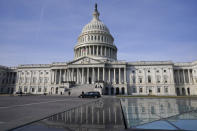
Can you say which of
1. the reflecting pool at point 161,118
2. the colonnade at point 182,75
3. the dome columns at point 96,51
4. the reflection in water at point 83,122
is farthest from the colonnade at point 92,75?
the reflection in water at point 83,122

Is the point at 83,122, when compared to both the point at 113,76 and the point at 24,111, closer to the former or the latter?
the point at 24,111

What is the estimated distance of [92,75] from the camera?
72.0 metres

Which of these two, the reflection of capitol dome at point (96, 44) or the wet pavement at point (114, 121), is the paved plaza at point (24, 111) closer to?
the wet pavement at point (114, 121)

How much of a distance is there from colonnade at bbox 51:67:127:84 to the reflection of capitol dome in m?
12.3

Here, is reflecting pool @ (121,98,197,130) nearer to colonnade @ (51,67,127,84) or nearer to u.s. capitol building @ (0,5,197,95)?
u.s. capitol building @ (0,5,197,95)

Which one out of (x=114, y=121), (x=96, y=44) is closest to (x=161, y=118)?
(x=114, y=121)

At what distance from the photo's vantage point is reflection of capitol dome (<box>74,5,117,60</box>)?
3371 inches

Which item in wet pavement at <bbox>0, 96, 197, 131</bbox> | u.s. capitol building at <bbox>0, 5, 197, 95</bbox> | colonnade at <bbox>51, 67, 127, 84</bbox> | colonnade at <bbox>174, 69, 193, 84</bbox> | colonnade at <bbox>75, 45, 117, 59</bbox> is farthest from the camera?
colonnade at <bbox>75, 45, 117, 59</bbox>

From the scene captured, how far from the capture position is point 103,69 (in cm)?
6981

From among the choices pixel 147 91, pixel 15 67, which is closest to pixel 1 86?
pixel 15 67

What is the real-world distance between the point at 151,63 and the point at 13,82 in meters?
90.0

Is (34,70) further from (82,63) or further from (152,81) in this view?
(152,81)

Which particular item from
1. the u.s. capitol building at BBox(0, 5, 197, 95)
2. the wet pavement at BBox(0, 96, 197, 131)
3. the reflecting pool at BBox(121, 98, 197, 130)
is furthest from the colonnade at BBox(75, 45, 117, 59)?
the wet pavement at BBox(0, 96, 197, 131)

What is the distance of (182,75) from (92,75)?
52140mm
